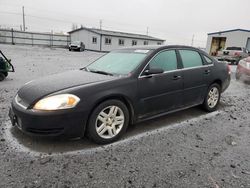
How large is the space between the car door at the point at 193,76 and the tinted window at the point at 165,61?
9.3 inches

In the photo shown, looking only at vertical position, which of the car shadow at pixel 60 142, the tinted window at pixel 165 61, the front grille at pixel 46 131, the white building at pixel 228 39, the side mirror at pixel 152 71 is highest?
the white building at pixel 228 39

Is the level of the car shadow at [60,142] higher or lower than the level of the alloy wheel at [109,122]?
lower

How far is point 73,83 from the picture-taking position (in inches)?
123

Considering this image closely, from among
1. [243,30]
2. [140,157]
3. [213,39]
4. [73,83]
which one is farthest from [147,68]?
[213,39]

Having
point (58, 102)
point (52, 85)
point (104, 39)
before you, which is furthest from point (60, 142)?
point (104, 39)

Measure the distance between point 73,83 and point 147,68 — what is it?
126 centimetres

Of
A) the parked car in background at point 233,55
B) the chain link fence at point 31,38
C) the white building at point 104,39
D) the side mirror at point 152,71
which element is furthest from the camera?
the white building at point 104,39

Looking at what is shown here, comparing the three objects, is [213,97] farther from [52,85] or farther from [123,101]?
[52,85]

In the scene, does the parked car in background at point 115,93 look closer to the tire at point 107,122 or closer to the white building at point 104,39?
the tire at point 107,122

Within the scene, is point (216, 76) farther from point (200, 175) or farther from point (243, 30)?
point (243, 30)

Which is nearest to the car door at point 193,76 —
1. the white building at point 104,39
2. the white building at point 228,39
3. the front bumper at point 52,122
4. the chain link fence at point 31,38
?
the front bumper at point 52,122

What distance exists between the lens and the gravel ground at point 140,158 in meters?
2.36

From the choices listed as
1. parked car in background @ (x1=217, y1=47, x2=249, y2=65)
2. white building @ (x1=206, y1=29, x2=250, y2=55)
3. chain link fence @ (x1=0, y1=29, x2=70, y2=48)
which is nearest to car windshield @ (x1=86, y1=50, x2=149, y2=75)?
parked car in background @ (x1=217, y1=47, x2=249, y2=65)

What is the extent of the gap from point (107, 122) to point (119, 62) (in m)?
1.25
